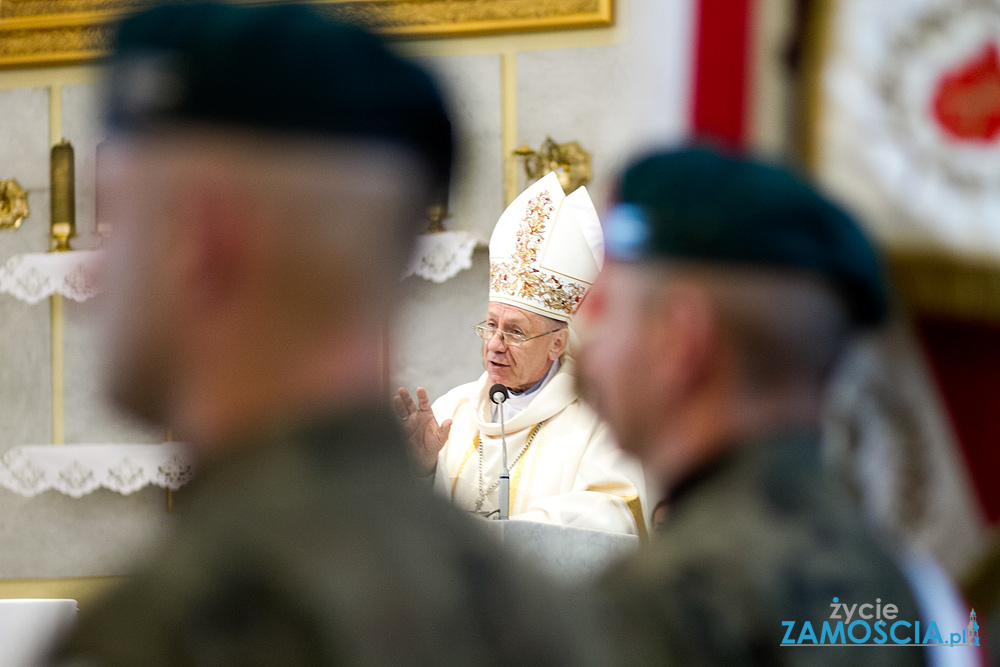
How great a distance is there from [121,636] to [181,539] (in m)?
0.08

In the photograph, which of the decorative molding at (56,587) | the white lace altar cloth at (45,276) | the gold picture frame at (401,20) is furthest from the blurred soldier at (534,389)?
the decorative molding at (56,587)

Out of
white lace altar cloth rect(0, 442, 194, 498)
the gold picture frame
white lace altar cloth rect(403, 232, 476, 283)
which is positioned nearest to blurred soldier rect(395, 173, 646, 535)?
white lace altar cloth rect(403, 232, 476, 283)

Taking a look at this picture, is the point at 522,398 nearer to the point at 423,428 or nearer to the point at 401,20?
the point at 423,428

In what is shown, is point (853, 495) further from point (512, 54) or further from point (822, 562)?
point (512, 54)

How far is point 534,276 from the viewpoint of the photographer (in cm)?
372

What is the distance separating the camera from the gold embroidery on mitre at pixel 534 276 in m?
3.71

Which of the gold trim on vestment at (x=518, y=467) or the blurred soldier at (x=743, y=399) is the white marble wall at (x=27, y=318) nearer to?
the gold trim on vestment at (x=518, y=467)

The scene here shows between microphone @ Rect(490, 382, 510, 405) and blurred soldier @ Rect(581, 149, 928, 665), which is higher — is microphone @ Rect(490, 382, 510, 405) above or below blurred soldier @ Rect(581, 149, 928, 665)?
below

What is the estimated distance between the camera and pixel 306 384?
822 millimetres

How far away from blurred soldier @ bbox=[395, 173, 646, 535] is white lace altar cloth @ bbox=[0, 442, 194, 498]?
77.6 inches

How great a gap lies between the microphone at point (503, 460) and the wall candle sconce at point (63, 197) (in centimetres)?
280

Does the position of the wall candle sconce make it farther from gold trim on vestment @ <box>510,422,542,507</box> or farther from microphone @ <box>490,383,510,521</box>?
gold trim on vestment @ <box>510,422,542,507</box>

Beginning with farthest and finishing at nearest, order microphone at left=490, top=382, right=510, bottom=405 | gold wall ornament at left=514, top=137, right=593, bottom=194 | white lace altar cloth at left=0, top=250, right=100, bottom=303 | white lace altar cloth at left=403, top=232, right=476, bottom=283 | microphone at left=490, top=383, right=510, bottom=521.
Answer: white lace altar cloth at left=0, top=250, right=100, bottom=303, gold wall ornament at left=514, top=137, right=593, bottom=194, white lace altar cloth at left=403, top=232, right=476, bottom=283, microphone at left=490, top=382, right=510, bottom=405, microphone at left=490, top=383, right=510, bottom=521

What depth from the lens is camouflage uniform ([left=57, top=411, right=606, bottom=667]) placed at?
2.42 ft
